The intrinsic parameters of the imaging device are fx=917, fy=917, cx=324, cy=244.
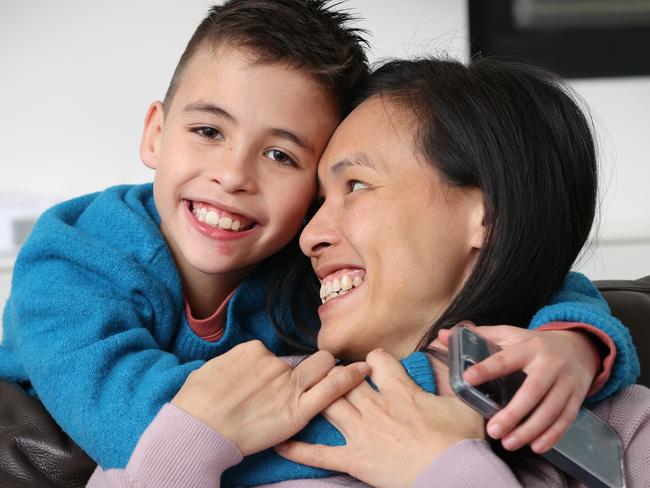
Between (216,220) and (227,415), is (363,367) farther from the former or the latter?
(216,220)

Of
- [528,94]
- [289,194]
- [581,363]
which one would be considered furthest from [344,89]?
[581,363]

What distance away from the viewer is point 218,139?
5.30 ft

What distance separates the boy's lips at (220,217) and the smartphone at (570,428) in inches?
21.7

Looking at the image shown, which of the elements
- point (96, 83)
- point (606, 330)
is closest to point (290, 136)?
point (606, 330)

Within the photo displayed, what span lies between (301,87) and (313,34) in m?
0.13

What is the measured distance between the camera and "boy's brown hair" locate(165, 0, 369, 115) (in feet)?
5.33

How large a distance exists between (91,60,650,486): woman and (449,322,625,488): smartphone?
5 centimetres

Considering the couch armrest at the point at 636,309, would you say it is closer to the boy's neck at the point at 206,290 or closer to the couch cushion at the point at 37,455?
the boy's neck at the point at 206,290

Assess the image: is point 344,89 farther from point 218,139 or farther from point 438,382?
point 438,382

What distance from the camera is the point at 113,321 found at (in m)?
1.45

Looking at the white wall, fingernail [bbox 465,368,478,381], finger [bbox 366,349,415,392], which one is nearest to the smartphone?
fingernail [bbox 465,368,478,381]

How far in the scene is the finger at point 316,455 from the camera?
1231mm

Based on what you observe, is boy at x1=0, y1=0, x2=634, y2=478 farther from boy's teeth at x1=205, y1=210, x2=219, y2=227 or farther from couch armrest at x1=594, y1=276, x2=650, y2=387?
couch armrest at x1=594, y1=276, x2=650, y2=387

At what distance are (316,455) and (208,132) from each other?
65cm
